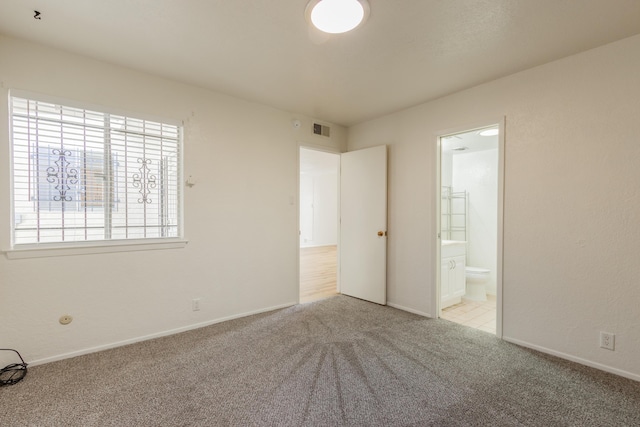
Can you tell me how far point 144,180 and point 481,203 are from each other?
4.70 m

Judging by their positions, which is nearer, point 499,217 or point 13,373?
point 13,373

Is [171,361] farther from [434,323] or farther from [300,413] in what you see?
[434,323]

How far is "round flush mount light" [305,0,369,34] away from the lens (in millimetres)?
Result: 1801

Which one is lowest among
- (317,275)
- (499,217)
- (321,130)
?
(317,275)

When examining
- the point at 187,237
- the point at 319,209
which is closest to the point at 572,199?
the point at 187,237

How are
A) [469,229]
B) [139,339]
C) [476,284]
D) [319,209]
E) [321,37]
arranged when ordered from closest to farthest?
[321,37]
[139,339]
[476,284]
[469,229]
[319,209]

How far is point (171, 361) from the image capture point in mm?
2379

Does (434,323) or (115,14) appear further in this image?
(434,323)

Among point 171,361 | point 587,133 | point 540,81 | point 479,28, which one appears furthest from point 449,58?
point 171,361

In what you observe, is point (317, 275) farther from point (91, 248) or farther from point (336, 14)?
point (336, 14)

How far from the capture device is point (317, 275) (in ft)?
18.4

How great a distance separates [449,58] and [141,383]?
11.2 ft

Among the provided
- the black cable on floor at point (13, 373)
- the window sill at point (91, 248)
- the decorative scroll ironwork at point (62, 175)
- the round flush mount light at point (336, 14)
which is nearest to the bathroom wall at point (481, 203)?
the round flush mount light at point (336, 14)

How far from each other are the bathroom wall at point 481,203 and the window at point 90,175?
4.36 metres
